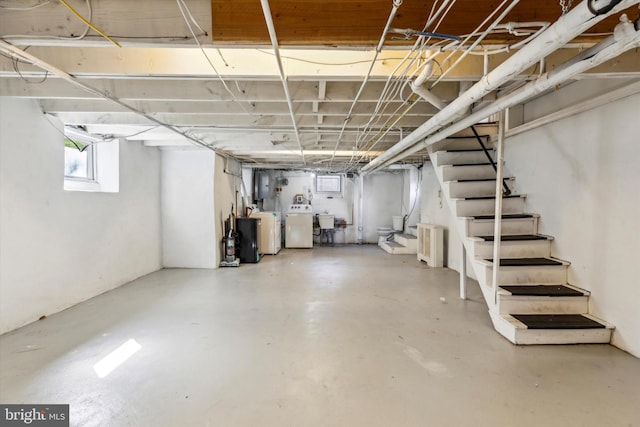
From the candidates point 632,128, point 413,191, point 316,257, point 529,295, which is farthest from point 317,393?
point 413,191

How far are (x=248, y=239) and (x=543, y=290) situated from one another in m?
4.37

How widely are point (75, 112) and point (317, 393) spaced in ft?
11.0

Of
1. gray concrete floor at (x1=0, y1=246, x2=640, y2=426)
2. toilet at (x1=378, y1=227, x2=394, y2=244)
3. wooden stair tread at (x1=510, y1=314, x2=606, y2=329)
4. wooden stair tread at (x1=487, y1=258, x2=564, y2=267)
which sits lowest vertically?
gray concrete floor at (x1=0, y1=246, x2=640, y2=426)

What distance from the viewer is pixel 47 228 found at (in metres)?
2.78

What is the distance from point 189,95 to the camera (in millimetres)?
2383

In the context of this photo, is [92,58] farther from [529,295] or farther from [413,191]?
[413,191]

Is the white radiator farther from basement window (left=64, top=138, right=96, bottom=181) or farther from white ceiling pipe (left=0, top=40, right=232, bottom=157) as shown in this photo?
basement window (left=64, top=138, right=96, bottom=181)

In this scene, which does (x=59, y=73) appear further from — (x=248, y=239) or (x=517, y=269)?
(x=517, y=269)

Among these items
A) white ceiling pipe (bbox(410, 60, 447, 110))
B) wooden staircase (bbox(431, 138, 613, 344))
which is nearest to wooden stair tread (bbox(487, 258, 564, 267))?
wooden staircase (bbox(431, 138, 613, 344))

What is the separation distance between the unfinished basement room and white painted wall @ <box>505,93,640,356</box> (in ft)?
0.05

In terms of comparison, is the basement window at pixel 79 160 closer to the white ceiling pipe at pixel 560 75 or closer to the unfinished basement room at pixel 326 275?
the unfinished basement room at pixel 326 275

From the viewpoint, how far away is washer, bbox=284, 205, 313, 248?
707 cm

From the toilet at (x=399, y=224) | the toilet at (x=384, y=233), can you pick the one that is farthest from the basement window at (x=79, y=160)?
the toilet at (x=399, y=224)

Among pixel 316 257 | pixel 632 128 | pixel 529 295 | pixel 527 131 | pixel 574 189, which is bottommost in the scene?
pixel 316 257
